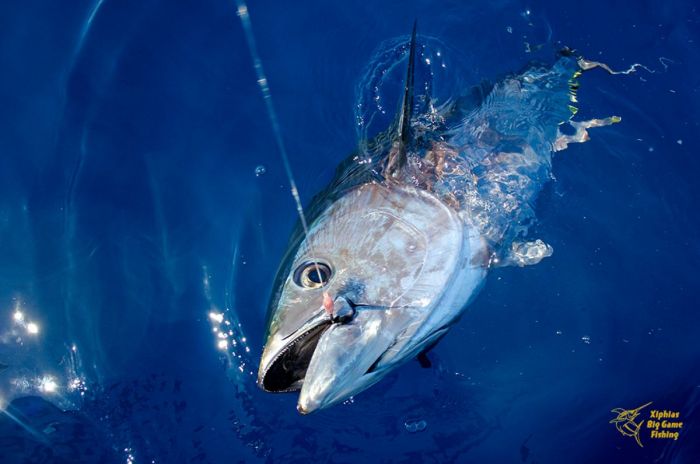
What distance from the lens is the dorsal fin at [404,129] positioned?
2.67 m

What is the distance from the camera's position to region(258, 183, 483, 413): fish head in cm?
212

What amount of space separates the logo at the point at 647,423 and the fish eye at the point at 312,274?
304 centimetres

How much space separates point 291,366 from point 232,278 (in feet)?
4.94

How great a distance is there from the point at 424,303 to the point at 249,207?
6.88 feet

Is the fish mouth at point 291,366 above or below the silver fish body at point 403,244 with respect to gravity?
below

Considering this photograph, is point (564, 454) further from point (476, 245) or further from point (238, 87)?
point (238, 87)

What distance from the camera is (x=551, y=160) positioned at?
390 centimetres

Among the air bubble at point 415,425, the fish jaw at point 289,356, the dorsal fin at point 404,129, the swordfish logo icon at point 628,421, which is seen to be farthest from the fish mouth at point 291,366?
the swordfish logo icon at point 628,421

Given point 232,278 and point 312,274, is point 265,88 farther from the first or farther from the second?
point 312,274

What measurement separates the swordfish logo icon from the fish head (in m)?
2.19

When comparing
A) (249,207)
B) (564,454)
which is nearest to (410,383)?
(564,454)

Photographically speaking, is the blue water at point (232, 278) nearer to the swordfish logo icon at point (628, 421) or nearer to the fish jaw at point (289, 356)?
the swordfish logo icon at point (628, 421)

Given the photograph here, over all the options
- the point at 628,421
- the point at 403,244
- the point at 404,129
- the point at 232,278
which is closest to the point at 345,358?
the point at 403,244

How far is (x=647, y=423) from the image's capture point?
152 inches
